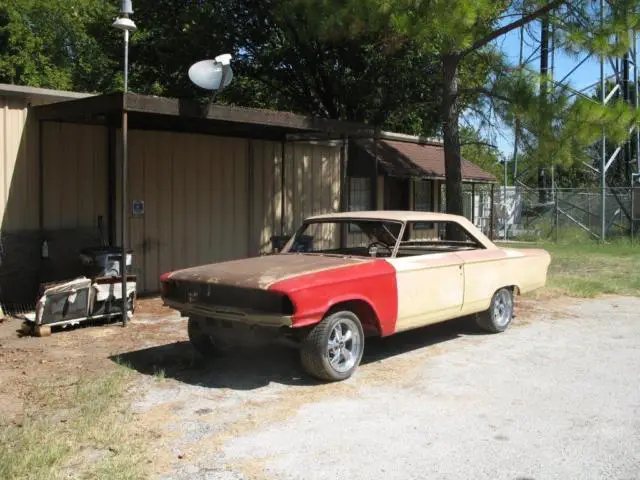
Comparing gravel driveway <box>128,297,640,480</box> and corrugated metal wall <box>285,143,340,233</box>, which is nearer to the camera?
Result: gravel driveway <box>128,297,640,480</box>

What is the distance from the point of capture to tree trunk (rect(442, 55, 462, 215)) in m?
11.7

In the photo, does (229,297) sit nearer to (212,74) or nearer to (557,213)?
(212,74)

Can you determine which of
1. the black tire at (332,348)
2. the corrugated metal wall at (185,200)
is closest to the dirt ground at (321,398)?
the black tire at (332,348)

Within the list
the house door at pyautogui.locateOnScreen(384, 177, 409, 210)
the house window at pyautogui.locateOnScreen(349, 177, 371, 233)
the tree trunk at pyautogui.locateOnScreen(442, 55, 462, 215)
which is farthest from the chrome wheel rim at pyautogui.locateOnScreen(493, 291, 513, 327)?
the house door at pyautogui.locateOnScreen(384, 177, 409, 210)

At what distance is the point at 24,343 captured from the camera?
24.4 feet

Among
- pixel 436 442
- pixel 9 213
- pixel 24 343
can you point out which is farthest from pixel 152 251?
pixel 436 442

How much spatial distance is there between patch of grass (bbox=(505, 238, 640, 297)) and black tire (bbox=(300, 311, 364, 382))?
264 inches

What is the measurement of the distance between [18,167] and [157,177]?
225cm

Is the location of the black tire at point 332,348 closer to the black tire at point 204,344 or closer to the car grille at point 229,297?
the car grille at point 229,297

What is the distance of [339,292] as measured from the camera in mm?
5867

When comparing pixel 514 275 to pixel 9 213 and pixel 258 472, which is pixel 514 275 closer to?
pixel 258 472

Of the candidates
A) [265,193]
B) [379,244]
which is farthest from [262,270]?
[265,193]

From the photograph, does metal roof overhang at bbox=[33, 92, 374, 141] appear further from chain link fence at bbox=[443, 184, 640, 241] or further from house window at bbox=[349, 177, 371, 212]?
chain link fence at bbox=[443, 184, 640, 241]

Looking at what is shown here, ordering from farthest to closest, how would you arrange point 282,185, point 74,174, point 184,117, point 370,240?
1. point 282,185
2. point 74,174
3. point 184,117
4. point 370,240
